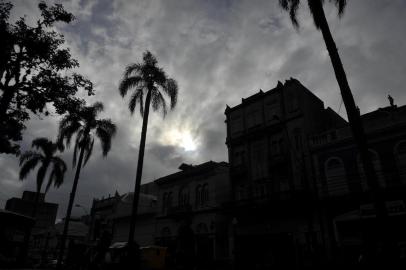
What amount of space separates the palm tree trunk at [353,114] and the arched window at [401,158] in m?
10.6

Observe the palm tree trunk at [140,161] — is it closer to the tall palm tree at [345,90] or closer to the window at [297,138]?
the tall palm tree at [345,90]

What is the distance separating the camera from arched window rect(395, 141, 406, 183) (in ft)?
69.8

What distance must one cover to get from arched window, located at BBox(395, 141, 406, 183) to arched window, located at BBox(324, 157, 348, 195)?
353cm

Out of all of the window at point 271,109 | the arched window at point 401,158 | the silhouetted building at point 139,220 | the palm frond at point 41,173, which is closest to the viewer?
the arched window at point 401,158

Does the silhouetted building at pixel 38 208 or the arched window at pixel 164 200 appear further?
the silhouetted building at pixel 38 208

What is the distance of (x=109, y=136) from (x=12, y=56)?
16800mm

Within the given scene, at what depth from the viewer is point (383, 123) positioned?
75.7 ft

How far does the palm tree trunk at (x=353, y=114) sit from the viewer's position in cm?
1113

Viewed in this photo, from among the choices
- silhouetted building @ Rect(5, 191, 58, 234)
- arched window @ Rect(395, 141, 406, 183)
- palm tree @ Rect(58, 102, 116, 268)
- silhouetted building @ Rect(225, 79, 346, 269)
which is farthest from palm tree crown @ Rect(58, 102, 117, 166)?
silhouetted building @ Rect(5, 191, 58, 234)

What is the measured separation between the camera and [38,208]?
89438mm

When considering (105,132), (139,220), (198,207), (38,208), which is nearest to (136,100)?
(105,132)

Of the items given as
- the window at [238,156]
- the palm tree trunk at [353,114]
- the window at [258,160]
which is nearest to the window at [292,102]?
the window at [258,160]

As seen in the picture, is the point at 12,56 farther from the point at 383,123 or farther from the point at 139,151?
the point at 383,123

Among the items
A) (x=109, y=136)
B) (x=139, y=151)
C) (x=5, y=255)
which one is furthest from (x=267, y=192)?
(x=5, y=255)
